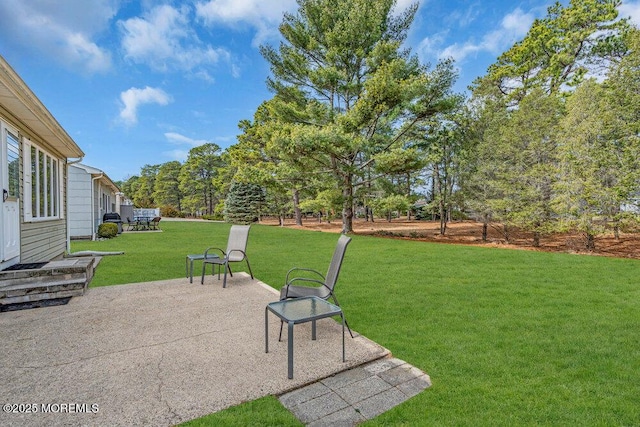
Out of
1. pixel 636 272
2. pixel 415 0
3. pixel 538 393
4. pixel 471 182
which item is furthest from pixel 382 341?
pixel 415 0

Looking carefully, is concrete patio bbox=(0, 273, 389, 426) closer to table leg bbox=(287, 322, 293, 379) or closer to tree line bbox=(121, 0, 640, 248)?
table leg bbox=(287, 322, 293, 379)

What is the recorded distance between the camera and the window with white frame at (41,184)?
18.9 feet

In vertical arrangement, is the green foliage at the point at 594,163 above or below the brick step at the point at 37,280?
above

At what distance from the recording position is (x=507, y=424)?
2.01m

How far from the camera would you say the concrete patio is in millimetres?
2184

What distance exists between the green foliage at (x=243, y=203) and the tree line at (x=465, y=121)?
11753 mm

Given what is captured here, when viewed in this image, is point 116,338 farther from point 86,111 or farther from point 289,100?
point 86,111

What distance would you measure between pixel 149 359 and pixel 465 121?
15955 millimetres

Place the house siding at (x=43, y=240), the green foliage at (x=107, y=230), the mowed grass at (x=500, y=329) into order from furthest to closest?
the green foliage at (x=107, y=230)
the house siding at (x=43, y=240)
the mowed grass at (x=500, y=329)

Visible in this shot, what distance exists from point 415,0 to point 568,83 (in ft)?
31.9

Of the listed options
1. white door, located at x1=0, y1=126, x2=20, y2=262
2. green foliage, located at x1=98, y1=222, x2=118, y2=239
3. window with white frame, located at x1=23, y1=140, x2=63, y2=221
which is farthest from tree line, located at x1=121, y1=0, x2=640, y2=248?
white door, located at x1=0, y1=126, x2=20, y2=262

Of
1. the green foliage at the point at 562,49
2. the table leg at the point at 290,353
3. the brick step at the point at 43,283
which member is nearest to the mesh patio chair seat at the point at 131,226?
the brick step at the point at 43,283

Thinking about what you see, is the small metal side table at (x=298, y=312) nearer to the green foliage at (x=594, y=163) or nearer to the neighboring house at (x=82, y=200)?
the green foliage at (x=594, y=163)

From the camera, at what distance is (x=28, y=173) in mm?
5812
